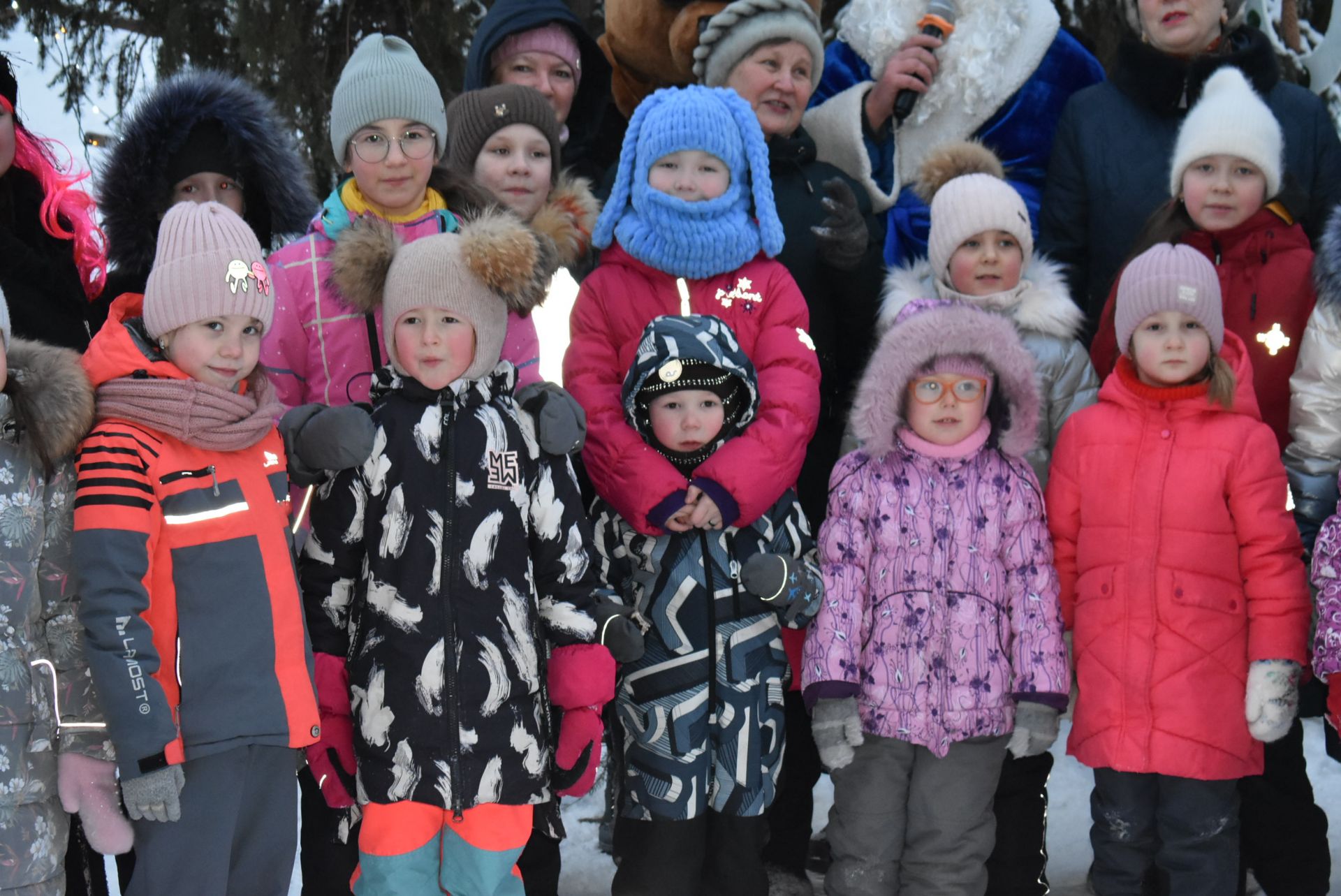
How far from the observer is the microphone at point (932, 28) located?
14.5 ft

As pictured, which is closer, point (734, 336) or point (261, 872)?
point (261, 872)

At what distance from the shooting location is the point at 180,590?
9.07 feet

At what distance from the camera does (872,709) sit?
3.31 metres

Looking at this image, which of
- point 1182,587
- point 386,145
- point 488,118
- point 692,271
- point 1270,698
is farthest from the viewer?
point 488,118

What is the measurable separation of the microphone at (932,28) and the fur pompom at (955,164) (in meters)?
0.41

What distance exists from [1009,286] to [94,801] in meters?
2.74

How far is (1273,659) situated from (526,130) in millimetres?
2533

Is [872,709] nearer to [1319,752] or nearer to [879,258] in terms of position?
[879,258]

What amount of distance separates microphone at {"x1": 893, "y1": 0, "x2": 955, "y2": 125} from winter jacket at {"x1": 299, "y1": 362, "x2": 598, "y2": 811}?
2.05m

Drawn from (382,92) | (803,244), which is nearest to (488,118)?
(382,92)

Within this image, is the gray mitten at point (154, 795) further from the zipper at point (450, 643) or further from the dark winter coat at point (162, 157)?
the dark winter coat at point (162, 157)

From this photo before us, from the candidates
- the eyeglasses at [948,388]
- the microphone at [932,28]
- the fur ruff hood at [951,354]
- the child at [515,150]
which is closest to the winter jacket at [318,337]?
the child at [515,150]

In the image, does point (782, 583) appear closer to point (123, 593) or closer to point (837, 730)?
point (837, 730)

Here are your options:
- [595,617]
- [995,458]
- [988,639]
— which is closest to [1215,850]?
[988,639]
